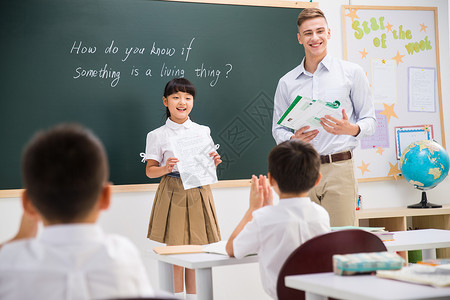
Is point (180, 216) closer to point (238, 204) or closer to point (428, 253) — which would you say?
point (238, 204)

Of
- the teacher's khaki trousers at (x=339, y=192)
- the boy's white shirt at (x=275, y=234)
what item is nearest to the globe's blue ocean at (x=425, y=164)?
the teacher's khaki trousers at (x=339, y=192)

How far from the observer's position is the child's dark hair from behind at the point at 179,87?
12.7 feet

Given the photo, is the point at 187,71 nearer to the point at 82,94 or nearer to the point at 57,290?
the point at 82,94

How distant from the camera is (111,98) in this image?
4.01 meters

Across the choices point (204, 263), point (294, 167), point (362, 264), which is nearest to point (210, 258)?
point (204, 263)

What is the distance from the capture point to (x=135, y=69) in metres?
4.09

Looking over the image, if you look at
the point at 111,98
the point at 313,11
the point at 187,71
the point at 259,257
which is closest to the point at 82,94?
the point at 111,98

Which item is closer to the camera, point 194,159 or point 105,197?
point 105,197

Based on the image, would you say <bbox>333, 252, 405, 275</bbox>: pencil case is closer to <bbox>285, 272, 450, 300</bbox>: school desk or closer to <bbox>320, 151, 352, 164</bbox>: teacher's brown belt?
<bbox>285, 272, 450, 300</bbox>: school desk

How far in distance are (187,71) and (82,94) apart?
767 mm

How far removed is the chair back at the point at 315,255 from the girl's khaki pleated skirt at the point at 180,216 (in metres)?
1.99

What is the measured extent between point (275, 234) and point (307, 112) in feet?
3.66

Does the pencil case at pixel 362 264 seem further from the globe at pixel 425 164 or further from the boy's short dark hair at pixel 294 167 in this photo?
the globe at pixel 425 164

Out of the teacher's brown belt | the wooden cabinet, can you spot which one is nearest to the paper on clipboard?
the teacher's brown belt
